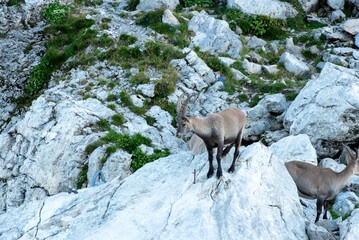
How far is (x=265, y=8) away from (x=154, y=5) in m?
7.87

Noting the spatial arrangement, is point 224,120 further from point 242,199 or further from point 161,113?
point 161,113

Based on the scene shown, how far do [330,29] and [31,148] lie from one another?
19254mm

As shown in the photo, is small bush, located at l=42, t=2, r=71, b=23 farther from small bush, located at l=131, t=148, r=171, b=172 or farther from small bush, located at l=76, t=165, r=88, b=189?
small bush, located at l=131, t=148, r=171, b=172

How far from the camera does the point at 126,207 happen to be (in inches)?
246

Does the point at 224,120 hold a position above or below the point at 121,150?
above

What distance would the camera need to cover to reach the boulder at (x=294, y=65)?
18453 mm

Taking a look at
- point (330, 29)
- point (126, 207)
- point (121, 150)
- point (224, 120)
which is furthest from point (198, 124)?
point (330, 29)

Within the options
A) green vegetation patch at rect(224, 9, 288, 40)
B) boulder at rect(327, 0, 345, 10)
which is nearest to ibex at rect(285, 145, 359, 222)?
green vegetation patch at rect(224, 9, 288, 40)

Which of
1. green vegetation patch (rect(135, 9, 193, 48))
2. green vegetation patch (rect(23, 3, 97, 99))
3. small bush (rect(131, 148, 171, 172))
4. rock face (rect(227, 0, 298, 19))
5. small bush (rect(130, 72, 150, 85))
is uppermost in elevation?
rock face (rect(227, 0, 298, 19))

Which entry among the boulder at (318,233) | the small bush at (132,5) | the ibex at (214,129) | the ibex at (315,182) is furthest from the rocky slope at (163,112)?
the ibex at (315,182)

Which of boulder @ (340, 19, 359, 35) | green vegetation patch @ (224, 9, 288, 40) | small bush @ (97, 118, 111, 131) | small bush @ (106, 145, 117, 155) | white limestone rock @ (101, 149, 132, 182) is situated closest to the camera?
white limestone rock @ (101, 149, 132, 182)

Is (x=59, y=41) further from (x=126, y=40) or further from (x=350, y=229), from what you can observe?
(x=350, y=229)

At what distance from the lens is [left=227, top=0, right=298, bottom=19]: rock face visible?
76.0 feet

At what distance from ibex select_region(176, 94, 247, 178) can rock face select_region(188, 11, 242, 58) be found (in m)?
12.4
